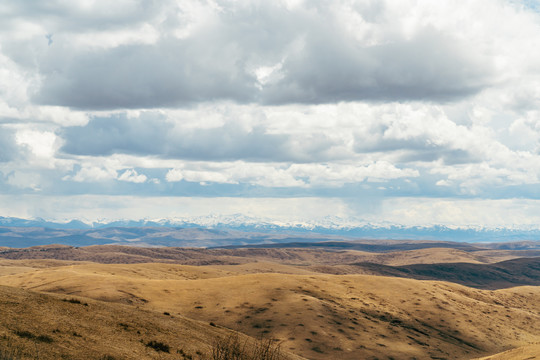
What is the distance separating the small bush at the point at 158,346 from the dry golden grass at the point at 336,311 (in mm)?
18073

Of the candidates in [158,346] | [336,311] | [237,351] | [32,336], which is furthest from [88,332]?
[336,311]

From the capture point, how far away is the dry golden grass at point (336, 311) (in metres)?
63.2

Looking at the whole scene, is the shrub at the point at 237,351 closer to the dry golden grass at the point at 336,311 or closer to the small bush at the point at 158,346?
the small bush at the point at 158,346

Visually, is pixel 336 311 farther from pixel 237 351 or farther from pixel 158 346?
pixel 237 351


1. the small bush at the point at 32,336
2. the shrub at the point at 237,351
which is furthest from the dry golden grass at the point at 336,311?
the small bush at the point at 32,336

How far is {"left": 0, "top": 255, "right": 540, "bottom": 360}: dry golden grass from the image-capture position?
6325cm

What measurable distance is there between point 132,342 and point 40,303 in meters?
6.83

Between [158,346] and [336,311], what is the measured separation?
43.5 m

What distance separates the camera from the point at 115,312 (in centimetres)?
3934

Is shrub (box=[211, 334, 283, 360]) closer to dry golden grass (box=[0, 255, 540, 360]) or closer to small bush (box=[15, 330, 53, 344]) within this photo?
small bush (box=[15, 330, 53, 344])

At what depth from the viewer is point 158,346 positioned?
3419 cm

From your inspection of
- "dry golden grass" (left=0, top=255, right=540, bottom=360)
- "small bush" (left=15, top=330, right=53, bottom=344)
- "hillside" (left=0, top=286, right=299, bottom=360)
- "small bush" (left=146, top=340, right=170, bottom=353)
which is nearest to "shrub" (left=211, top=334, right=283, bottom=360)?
"hillside" (left=0, top=286, right=299, bottom=360)

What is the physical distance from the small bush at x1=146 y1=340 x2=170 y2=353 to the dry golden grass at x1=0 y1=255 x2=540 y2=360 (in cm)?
1807

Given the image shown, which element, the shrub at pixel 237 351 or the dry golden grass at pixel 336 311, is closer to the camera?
the shrub at pixel 237 351
